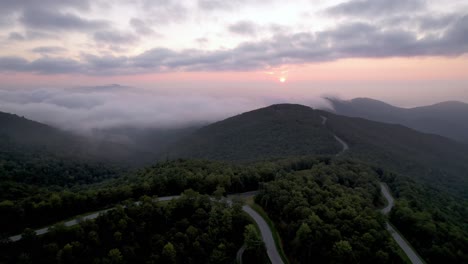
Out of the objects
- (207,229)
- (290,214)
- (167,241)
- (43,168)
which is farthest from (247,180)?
(43,168)

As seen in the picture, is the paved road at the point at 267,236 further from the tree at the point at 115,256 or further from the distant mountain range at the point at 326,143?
the distant mountain range at the point at 326,143

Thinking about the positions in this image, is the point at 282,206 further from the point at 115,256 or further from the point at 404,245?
the point at 115,256

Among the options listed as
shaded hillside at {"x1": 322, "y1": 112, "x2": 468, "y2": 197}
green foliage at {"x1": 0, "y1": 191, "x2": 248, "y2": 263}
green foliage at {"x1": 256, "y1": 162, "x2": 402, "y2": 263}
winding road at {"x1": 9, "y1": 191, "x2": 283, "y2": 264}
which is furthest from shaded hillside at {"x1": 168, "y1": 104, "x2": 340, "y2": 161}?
green foliage at {"x1": 0, "y1": 191, "x2": 248, "y2": 263}

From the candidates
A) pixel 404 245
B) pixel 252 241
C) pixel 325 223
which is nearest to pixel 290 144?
pixel 404 245

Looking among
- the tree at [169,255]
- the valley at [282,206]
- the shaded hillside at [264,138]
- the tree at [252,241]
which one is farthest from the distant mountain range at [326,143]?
the tree at [169,255]

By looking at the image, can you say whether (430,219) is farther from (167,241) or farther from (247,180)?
(167,241)

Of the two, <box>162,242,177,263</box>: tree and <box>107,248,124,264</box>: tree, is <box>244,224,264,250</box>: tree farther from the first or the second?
<box>107,248,124,264</box>: tree
